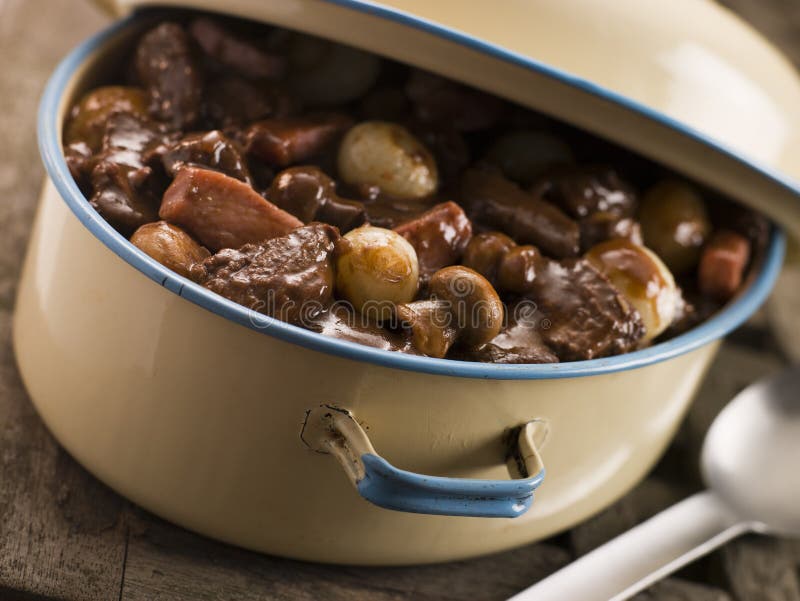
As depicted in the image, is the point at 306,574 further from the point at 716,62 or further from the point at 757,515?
the point at 716,62

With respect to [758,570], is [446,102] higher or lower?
higher

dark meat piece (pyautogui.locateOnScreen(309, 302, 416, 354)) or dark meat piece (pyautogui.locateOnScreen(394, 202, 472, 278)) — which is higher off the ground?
dark meat piece (pyautogui.locateOnScreen(394, 202, 472, 278))

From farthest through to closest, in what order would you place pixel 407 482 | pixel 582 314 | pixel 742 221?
pixel 742 221 < pixel 582 314 < pixel 407 482

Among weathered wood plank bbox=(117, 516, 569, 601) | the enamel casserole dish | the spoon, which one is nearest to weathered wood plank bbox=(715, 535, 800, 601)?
the spoon

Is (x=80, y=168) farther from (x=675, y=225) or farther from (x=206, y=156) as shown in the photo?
(x=675, y=225)

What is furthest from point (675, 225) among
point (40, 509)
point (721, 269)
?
point (40, 509)

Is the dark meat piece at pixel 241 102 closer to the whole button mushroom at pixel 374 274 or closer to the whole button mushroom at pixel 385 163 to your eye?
the whole button mushroom at pixel 385 163

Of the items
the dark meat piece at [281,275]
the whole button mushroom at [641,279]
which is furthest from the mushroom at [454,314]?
the whole button mushroom at [641,279]

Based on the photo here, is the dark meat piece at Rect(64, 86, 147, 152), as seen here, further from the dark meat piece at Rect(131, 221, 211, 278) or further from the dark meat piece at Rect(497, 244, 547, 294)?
the dark meat piece at Rect(497, 244, 547, 294)
